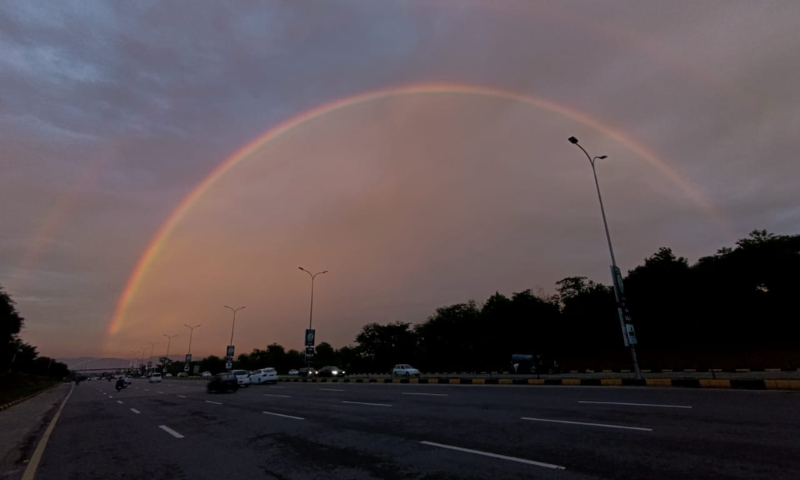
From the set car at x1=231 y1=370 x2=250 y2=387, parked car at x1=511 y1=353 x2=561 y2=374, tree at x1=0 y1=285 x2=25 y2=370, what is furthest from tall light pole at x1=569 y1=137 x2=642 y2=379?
tree at x1=0 y1=285 x2=25 y2=370

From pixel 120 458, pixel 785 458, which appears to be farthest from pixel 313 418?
pixel 785 458

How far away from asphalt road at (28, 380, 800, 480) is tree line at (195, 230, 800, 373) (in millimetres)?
26754

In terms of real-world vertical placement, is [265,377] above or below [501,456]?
above

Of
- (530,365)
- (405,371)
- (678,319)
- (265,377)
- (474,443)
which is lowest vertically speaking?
(474,443)

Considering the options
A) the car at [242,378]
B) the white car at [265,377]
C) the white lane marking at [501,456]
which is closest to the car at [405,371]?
the white car at [265,377]

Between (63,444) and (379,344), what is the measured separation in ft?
250

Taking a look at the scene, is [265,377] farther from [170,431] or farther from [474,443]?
[474,443]

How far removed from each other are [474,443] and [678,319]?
39.6 meters

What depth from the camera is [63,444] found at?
11336mm

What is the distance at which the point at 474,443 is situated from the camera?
8.15 meters

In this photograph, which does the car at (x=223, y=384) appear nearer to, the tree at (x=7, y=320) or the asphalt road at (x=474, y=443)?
the asphalt road at (x=474, y=443)

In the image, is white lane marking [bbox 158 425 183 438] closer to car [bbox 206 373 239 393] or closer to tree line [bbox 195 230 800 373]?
car [bbox 206 373 239 393]

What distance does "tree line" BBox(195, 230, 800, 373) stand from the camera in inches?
1341

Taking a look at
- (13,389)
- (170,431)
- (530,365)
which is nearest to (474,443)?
(170,431)
